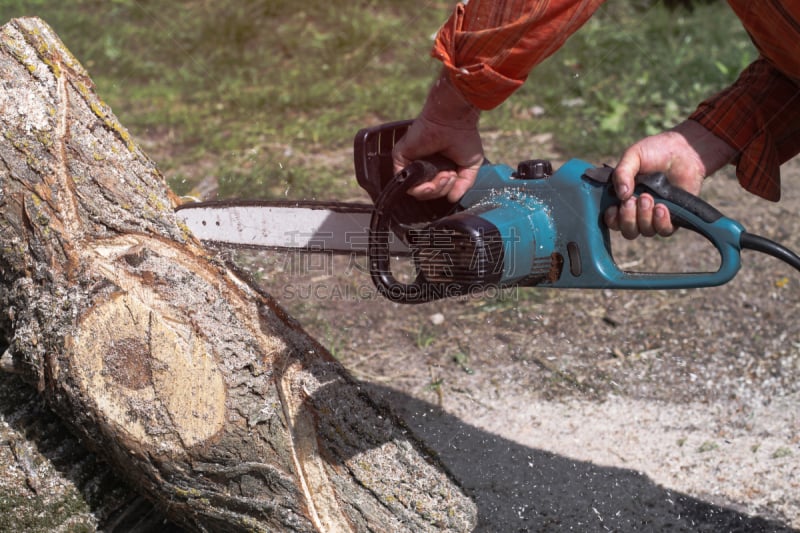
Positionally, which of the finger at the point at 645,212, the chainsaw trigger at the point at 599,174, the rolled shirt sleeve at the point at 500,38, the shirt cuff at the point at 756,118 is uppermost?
the rolled shirt sleeve at the point at 500,38

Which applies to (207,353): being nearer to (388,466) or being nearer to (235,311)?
(235,311)

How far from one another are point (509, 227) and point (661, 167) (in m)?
0.44

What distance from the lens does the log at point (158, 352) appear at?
1700mm

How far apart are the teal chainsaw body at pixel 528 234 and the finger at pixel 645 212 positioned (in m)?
0.02

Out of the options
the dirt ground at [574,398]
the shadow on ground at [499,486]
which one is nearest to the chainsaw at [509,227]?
the shadow on ground at [499,486]

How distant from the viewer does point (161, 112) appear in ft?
16.5

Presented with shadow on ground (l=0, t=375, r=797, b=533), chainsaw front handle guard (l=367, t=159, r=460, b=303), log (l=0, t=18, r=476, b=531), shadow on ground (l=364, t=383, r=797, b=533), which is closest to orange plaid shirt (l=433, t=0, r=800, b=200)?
chainsaw front handle guard (l=367, t=159, r=460, b=303)

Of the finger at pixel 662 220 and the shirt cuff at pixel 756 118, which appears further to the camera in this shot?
the shirt cuff at pixel 756 118

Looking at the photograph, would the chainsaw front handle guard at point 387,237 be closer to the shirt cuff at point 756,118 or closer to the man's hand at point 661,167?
the man's hand at point 661,167

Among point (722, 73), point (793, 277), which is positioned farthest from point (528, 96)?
point (793, 277)

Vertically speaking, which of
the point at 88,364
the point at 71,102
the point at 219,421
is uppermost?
the point at 71,102

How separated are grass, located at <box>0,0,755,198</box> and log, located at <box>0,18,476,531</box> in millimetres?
2048

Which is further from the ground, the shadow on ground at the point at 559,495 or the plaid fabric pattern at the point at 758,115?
the plaid fabric pattern at the point at 758,115

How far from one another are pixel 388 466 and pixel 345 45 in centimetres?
467
